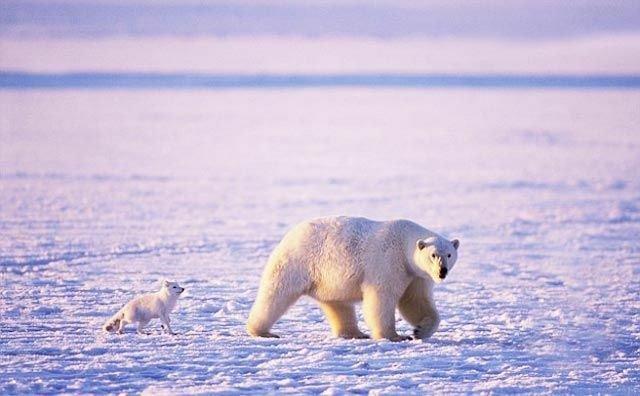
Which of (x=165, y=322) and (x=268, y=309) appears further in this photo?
(x=268, y=309)

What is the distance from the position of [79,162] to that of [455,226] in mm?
10619

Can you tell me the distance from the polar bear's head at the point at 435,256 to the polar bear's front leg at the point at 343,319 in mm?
752

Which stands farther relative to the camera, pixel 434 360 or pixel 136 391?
pixel 434 360

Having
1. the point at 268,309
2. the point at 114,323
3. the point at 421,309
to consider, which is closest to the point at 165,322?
the point at 114,323

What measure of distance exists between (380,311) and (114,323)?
1.68 metres

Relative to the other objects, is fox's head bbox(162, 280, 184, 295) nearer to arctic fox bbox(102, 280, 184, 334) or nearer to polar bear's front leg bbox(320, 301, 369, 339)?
arctic fox bbox(102, 280, 184, 334)

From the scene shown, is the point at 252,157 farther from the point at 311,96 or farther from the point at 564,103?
the point at 311,96

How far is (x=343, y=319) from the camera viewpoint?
6.52m

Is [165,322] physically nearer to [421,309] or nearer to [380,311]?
[380,311]

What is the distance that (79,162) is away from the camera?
2064cm

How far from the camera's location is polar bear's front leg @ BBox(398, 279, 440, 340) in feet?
20.6

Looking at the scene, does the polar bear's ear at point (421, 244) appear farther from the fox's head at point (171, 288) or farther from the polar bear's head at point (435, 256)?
the fox's head at point (171, 288)

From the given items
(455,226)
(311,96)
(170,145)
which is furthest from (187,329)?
(311,96)

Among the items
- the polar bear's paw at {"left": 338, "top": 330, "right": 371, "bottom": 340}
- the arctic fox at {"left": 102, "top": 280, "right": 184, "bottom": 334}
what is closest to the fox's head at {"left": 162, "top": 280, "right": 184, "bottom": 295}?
the arctic fox at {"left": 102, "top": 280, "right": 184, "bottom": 334}
